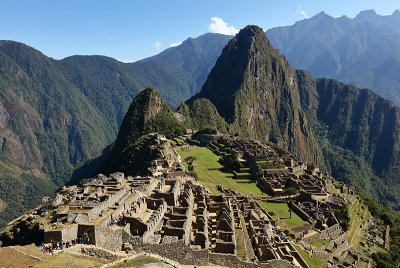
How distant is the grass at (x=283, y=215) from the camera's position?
47.6m

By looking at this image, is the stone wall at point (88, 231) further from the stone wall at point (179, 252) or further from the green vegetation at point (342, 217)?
the green vegetation at point (342, 217)

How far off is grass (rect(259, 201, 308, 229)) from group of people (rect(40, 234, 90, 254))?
104ft

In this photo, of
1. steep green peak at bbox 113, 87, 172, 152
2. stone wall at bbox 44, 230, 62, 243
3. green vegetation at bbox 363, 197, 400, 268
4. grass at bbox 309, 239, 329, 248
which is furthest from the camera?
steep green peak at bbox 113, 87, 172, 152

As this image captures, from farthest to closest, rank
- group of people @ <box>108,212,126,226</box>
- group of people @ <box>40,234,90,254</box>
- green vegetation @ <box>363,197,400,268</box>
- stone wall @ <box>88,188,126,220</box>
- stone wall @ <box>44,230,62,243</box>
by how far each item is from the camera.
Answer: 1. green vegetation @ <box>363,197,400,268</box>
2. stone wall @ <box>88,188,126,220</box>
3. group of people @ <box>108,212,126,226</box>
4. stone wall @ <box>44,230,62,243</box>
5. group of people @ <box>40,234,90,254</box>

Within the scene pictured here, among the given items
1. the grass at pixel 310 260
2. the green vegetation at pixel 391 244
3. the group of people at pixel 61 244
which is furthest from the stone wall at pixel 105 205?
the green vegetation at pixel 391 244

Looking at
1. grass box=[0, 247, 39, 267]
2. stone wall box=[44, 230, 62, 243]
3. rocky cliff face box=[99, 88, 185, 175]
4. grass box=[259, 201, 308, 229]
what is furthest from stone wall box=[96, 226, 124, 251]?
rocky cliff face box=[99, 88, 185, 175]

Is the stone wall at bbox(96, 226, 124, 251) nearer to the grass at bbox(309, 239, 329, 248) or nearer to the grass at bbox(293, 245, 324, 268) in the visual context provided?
the grass at bbox(293, 245, 324, 268)

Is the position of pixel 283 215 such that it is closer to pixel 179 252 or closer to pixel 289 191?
pixel 289 191

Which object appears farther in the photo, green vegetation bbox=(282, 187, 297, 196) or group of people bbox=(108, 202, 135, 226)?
green vegetation bbox=(282, 187, 297, 196)

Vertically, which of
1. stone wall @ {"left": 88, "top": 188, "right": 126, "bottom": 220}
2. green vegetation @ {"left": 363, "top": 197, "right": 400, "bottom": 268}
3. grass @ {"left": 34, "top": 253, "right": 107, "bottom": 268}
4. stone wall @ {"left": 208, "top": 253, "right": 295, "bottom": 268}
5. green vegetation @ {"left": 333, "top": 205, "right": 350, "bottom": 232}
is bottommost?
green vegetation @ {"left": 363, "top": 197, "right": 400, "bottom": 268}

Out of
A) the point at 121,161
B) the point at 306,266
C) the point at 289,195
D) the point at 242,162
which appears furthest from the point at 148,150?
the point at 306,266

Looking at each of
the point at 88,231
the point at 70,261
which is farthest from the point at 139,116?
the point at 70,261

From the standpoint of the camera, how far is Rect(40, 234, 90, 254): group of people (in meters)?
20.8

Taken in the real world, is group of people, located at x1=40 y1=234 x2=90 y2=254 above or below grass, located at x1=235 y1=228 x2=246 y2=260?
above
